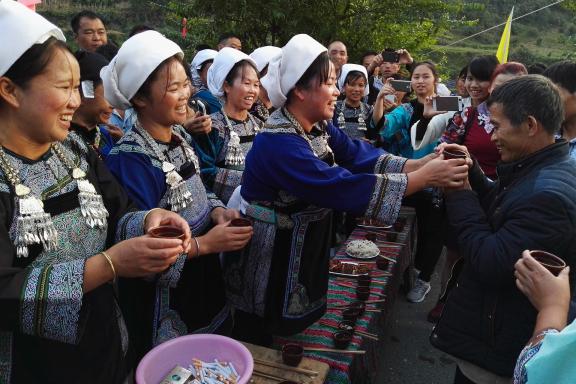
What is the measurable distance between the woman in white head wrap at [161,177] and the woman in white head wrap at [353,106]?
3.55 m

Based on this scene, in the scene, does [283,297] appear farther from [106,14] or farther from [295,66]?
[106,14]

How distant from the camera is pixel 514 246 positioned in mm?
1816

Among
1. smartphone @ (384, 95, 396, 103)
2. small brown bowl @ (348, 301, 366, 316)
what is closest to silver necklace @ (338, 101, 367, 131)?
smartphone @ (384, 95, 396, 103)

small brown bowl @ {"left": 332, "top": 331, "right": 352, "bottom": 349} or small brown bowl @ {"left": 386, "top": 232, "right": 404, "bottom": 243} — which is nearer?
small brown bowl @ {"left": 332, "top": 331, "right": 352, "bottom": 349}

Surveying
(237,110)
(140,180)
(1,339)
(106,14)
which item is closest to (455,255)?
(237,110)

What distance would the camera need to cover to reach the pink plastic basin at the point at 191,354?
70.6 inches

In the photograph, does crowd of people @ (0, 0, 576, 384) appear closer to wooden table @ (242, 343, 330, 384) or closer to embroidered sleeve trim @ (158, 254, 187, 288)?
embroidered sleeve trim @ (158, 254, 187, 288)

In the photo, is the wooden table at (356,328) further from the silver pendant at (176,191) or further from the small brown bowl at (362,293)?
the silver pendant at (176,191)

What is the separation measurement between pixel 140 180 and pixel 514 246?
5.42 feet

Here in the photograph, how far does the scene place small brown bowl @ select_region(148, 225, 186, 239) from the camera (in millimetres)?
1617

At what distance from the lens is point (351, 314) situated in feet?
8.97

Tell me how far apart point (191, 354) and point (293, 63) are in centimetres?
144

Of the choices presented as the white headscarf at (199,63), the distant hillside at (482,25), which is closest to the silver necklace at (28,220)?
the white headscarf at (199,63)

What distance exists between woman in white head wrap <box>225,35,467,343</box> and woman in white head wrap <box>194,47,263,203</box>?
3.71 ft
